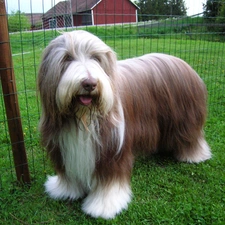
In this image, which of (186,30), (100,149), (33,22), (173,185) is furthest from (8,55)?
A: (186,30)

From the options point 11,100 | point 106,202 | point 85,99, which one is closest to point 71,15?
point 11,100

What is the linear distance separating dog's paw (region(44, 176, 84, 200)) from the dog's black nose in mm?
1276

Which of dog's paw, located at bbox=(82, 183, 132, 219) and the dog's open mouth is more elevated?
the dog's open mouth

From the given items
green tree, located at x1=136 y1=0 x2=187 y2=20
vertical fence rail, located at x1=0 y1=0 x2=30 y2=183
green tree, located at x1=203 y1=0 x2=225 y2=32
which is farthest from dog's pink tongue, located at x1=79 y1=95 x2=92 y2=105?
green tree, located at x1=203 y1=0 x2=225 y2=32

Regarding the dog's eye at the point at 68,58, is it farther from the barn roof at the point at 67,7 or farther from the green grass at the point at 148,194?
the barn roof at the point at 67,7

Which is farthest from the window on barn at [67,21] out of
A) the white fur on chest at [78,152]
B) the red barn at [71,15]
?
the white fur on chest at [78,152]

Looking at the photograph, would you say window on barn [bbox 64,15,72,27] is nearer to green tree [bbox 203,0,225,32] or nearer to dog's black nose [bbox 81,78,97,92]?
dog's black nose [bbox 81,78,97,92]

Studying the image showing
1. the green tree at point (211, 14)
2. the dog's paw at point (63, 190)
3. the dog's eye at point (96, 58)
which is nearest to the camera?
the dog's eye at point (96, 58)

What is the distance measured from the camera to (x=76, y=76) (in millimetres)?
1863

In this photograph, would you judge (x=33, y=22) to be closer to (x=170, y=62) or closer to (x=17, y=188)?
(x=170, y=62)

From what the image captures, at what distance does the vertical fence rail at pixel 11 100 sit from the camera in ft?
8.04

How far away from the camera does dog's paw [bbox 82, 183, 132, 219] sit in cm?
260

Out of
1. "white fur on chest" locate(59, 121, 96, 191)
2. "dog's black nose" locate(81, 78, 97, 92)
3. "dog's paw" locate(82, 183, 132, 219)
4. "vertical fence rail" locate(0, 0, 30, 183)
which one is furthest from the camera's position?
"dog's paw" locate(82, 183, 132, 219)

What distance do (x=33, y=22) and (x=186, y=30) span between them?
2855 millimetres
